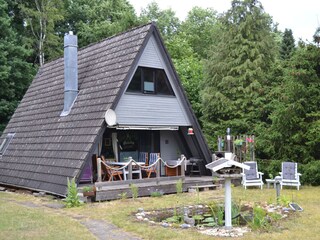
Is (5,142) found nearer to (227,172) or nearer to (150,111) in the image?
(150,111)

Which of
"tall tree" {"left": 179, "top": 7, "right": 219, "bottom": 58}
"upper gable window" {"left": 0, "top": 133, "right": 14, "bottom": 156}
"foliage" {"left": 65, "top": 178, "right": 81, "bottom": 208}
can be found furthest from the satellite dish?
"tall tree" {"left": 179, "top": 7, "right": 219, "bottom": 58}

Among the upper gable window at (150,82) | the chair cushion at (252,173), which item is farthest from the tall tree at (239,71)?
the upper gable window at (150,82)

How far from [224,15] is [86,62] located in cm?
1012

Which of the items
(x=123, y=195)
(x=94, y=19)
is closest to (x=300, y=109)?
(x=123, y=195)

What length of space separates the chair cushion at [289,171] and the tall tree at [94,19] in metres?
20.7

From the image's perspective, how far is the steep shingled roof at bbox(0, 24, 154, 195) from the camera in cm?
1195

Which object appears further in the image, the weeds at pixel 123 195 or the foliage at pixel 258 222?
the weeds at pixel 123 195

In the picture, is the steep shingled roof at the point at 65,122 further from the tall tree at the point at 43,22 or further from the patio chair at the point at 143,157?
the tall tree at the point at 43,22

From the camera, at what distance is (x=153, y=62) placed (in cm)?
1348

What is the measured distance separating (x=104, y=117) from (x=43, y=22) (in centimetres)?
1836

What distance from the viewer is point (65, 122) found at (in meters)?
13.6

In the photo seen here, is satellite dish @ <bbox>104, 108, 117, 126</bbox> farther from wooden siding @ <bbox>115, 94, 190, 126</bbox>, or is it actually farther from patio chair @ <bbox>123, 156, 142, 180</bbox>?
patio chair @ <bbox>123, 156, 142, 180</bbox>

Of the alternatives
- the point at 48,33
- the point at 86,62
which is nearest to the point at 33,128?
the point at 86,62

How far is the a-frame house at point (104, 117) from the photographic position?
12.1 metres
